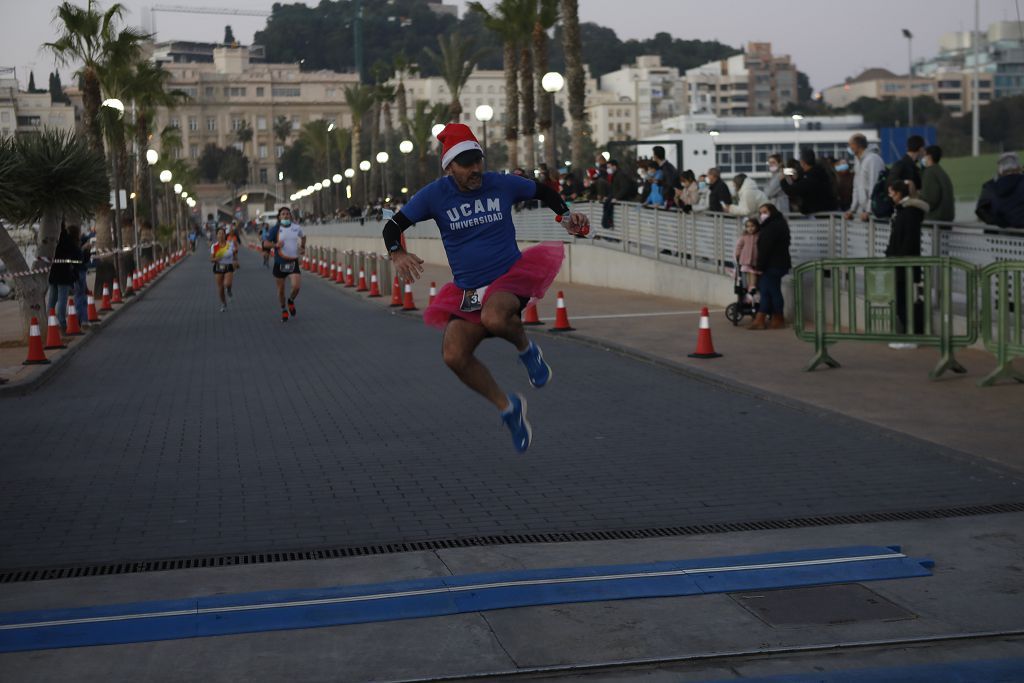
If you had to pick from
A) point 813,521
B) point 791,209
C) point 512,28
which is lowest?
point 813,521

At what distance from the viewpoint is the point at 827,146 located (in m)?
101

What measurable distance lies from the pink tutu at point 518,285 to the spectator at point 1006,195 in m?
7.44

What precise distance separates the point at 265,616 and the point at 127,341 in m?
16.0

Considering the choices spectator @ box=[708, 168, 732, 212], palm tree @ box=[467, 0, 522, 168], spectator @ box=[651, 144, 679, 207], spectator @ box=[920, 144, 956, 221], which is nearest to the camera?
spectator @ box=[920, 144, 956, 221]

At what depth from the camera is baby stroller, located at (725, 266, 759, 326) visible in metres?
18.6

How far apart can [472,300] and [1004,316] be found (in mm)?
5771

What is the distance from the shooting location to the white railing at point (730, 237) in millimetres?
14681

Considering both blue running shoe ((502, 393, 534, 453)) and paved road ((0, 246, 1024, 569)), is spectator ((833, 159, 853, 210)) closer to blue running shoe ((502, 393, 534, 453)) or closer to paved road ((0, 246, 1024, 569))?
paved road ((0, 246, 1024, 569))

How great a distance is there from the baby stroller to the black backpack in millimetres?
2392

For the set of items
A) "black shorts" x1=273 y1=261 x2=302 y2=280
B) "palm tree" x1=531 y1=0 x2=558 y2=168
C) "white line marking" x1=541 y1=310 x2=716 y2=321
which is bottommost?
"white line marking" x1=541 y1=310 x2=716 y2=321

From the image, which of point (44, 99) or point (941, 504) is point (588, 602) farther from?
point (44, 99)

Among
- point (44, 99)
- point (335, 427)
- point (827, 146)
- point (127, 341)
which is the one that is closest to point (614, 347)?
point (335, 427)

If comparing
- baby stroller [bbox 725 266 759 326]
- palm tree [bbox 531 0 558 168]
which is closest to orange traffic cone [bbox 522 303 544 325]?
baby stroller [bbox 725 266 759 326]

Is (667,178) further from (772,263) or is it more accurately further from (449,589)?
(449,589)
